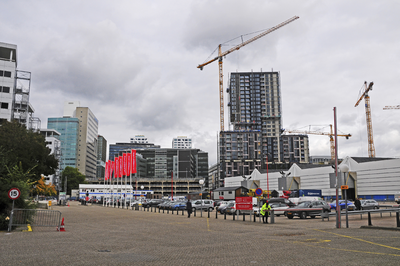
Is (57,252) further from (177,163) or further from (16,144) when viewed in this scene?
(177,163)

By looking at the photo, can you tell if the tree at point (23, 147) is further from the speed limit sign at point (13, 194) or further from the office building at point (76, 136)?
the office building at point (76, 136)

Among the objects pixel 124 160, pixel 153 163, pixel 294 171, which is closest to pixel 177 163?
pixel 153 163

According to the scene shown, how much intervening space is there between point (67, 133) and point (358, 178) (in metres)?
146

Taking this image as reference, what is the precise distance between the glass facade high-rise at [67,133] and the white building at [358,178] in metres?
123

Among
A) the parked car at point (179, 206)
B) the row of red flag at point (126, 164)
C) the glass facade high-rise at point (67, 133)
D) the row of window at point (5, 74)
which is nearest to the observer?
the parked car at point (179, 206)

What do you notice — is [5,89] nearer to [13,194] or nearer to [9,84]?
[9,84]

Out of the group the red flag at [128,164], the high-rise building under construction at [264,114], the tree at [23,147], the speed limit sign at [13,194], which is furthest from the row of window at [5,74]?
the high-rise building under construction at [264,114]

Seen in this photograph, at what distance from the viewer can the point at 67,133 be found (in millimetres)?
172250

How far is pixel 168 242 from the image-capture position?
45.8ft

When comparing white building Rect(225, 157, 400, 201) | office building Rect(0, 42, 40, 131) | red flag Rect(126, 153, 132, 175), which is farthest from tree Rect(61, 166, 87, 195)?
white building Rect(225, 157, 400, 201)

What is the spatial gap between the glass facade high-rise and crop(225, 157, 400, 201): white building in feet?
403

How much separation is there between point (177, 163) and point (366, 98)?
326ft

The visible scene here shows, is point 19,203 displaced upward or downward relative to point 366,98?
downward

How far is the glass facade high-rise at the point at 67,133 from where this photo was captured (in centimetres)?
17212
